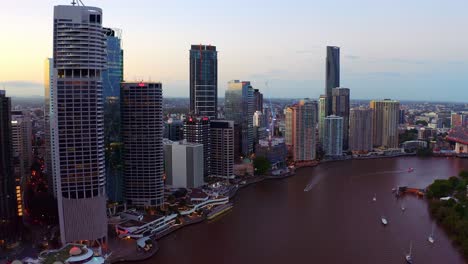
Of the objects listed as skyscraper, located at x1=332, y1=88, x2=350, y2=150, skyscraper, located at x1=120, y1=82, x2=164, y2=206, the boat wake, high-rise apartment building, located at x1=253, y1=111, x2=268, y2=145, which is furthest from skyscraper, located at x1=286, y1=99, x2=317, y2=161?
skyscraper, located at x1=120, y1=82, x2=164, y2=206

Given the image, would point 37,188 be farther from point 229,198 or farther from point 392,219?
point 392,219

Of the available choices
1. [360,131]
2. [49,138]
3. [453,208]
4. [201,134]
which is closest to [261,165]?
[201,134]

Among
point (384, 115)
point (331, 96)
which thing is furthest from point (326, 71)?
point (384, 115)

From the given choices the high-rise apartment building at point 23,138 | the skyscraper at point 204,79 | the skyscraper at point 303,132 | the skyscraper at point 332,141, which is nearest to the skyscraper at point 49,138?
the high-rise apartment building at point 23,138

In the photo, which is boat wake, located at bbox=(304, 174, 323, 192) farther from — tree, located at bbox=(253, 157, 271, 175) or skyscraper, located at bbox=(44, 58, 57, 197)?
skyscraper, located at bbox=(44, 58, 57, 197)

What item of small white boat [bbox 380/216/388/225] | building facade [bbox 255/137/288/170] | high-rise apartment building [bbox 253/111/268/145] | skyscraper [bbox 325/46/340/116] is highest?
skyscraper [bbox 325/46/340/116]

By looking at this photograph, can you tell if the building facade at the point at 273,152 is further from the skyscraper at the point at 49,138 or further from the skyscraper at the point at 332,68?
the skyscraper at the point at 332,68

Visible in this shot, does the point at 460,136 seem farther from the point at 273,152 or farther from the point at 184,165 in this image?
the point at 184,165
